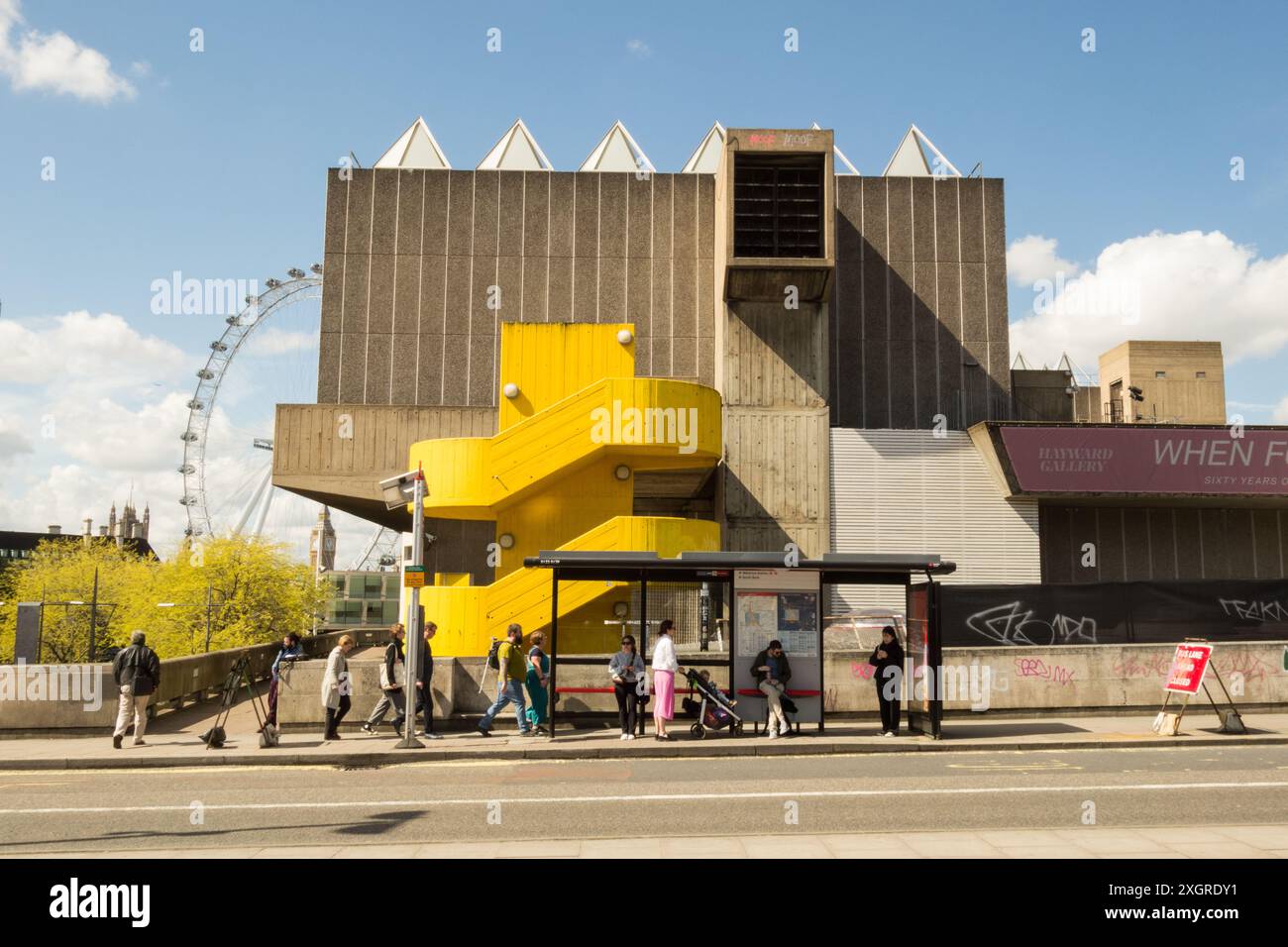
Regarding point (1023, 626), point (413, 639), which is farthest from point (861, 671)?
point (413, 639)

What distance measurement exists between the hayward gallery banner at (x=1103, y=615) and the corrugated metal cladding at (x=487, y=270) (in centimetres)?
1818

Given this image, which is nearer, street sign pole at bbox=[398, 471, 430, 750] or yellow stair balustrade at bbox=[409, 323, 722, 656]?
street sign pole at bbox=[398, 471, 430, 750]

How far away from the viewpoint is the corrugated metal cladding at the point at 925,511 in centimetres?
3016

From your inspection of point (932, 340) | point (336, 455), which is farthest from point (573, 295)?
point (932, 340)

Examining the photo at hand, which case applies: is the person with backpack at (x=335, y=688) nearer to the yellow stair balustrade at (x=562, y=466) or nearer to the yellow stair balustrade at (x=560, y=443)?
the yellow stair balustrade at (x=562, y=466)

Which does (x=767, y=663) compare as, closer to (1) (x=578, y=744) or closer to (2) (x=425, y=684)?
(1) (x=578, y=744)

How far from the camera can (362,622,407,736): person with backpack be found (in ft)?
56.9

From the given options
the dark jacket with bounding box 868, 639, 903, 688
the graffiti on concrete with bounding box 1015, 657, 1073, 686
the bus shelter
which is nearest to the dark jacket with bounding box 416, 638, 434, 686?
the bus shelter

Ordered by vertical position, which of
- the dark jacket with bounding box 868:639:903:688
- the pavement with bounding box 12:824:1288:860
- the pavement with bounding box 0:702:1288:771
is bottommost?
the pavement with bounding box 0:702:1288:771

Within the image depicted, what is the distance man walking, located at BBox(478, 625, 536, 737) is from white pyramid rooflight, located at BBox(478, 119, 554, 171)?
25737mm

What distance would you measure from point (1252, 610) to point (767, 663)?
11.6 metres

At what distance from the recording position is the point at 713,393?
2739 centimetres

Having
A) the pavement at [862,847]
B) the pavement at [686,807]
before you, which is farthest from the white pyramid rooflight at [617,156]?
the pavement at [862,847]

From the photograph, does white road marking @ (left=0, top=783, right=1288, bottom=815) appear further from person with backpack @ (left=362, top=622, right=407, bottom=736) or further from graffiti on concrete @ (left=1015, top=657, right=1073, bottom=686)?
graffiti on concrete @ (left=1015, top=657, right=1073, bottom=686)
